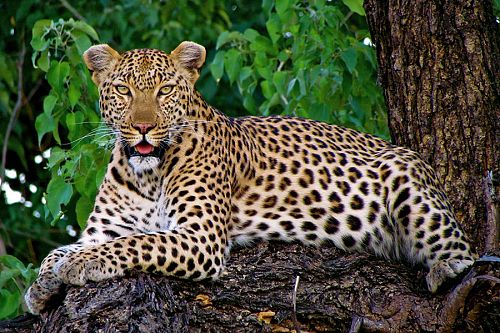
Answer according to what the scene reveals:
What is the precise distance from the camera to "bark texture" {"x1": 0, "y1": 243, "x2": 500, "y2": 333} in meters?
7.09

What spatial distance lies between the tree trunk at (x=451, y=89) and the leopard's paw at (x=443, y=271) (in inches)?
30.3

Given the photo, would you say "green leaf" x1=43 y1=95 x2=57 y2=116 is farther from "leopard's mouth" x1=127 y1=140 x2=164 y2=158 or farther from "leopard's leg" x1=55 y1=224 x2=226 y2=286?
"leopard's leg" x1=55 y1=224 x2=226 y2=286

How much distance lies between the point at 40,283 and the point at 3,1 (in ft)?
29.5

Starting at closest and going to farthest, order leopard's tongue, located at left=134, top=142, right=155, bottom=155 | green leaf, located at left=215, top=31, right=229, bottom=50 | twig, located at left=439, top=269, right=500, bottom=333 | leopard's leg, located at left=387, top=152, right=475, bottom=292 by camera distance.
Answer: twig, located at left=439, top=269, right=500, bottom=333 → leopard's tongue, located at left=134, top=142, right=155, bottom=155 → leopard's leg, located at left=387, top=152, right=475, bottom=292 → green leaf, located at left=215, top=31, right=229, bottom=50

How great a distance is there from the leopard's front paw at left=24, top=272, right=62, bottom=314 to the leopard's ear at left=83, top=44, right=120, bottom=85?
169 centimetres

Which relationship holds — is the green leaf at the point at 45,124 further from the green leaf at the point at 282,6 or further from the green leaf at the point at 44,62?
the green leaf at the point at 282,6

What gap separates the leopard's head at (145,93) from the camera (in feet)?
26.9

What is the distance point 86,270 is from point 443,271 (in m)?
2.35

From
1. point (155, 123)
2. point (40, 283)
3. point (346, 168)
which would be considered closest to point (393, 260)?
point (346, 168)

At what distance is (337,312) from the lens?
7.66 meters

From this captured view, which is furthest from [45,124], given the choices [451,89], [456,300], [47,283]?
[456,300]

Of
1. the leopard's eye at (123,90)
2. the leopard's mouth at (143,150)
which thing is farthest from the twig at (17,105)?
the leopard's mouth at (143,150)

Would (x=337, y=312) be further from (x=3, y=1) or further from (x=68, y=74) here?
(x=3, y=1)

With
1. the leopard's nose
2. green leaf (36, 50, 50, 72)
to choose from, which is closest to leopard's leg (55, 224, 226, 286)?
the leopard's nose
